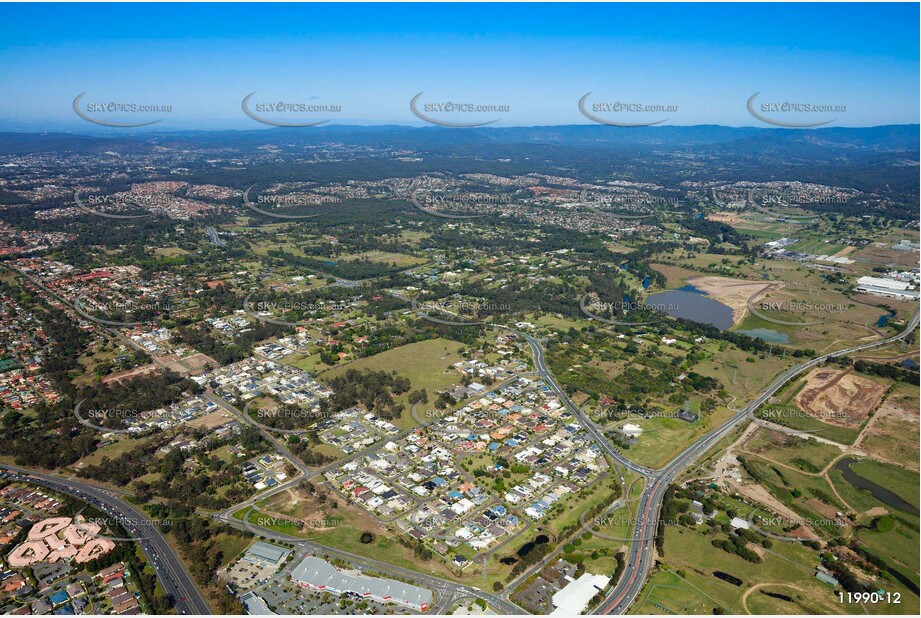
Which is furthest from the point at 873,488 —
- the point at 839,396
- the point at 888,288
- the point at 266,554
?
the point at 888,288

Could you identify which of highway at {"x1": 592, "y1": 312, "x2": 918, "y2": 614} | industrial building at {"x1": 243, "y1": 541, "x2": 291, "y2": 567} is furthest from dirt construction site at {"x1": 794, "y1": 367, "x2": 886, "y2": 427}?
industrial building at {"x1": 243, "y1": 541, "x2": 291, "y2": 567}

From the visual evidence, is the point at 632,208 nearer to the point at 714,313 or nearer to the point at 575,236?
the point at 575,236

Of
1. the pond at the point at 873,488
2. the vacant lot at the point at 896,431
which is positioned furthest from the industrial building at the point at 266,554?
the vacant lot at the point at 896,431

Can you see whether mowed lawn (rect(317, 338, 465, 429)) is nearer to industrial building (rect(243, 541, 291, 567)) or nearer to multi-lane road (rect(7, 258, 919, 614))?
multi-lane road (rect(7, 258, 919, 614))

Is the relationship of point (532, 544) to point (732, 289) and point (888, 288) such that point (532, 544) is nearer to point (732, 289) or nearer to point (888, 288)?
point (732, 289)

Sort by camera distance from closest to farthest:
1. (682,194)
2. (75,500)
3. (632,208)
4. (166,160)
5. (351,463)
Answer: (75,500) → (351,463) → (632,208) → (682,194) → (166,160)

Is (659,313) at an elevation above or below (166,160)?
below

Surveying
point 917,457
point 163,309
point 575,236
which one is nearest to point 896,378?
point 917,457
